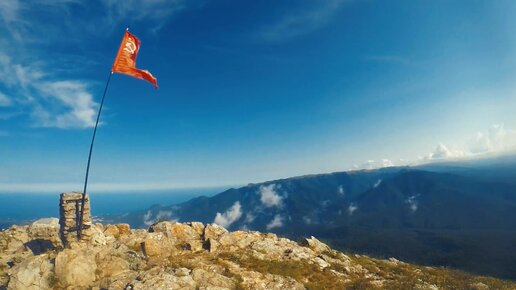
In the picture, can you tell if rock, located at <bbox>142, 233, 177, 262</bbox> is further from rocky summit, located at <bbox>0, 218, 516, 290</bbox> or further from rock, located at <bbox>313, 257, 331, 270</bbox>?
rock, located at <bbox>313, 257, 331, 270</bbox>

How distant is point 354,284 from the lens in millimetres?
36312

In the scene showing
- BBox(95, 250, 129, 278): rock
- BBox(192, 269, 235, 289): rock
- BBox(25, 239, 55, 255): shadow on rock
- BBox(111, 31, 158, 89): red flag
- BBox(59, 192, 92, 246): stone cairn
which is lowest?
BBox(192, 269, 235, 289): rock

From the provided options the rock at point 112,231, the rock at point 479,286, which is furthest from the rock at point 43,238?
the rock at point 479,286

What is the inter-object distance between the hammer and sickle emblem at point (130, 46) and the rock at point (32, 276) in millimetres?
21472

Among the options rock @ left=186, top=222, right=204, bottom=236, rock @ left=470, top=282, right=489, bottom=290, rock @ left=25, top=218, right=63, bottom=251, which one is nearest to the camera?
rock @ left=470, top=282, right=489, bottom=290

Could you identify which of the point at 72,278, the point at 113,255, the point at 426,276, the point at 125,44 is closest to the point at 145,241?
the point at 113,255

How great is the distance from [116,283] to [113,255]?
509 cm

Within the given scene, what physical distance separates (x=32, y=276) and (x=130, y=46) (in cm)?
2324

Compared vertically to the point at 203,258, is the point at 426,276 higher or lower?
lower

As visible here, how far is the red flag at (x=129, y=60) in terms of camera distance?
36.9 metres

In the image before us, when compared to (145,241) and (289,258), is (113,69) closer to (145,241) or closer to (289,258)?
(145,241)

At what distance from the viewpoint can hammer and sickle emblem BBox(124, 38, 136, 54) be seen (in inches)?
1471

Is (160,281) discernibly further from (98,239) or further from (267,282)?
(98,239)

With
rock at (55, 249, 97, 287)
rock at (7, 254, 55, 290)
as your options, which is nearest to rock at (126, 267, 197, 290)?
rock at (55, 249, 97, 287)
